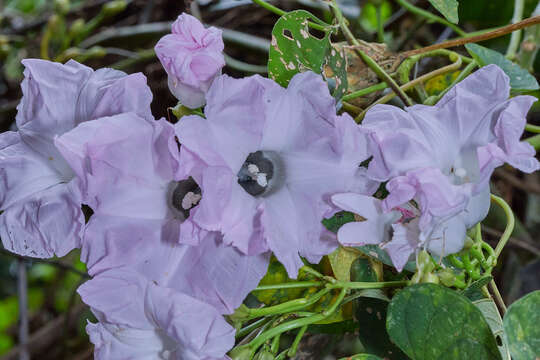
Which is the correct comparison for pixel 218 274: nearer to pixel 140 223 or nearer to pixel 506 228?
pixel 140 223

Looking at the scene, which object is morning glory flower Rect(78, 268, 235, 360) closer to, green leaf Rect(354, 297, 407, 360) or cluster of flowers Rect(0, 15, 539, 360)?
cluster of flowers Rect(0, 15, 539, 360)

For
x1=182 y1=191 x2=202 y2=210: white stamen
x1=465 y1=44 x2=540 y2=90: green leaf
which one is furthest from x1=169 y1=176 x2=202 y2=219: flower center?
x1=465 y1=44 x2=540 y2=90: green leaf

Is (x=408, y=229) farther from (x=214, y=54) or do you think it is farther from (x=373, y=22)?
(x=373, y=22)

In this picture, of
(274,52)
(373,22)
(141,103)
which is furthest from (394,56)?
(373,22)

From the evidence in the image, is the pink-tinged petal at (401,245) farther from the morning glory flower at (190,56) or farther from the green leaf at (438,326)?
the morning glory flower at (190,56)

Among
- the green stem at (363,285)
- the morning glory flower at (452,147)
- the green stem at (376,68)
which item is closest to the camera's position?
the morning glory flower at (452,147)

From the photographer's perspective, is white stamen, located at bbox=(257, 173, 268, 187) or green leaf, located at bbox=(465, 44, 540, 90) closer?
white stamen, located at bbox=(257, 173, 268, 187)

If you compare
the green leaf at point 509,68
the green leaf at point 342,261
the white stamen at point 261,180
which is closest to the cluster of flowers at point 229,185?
the white stamen at point 261,180
